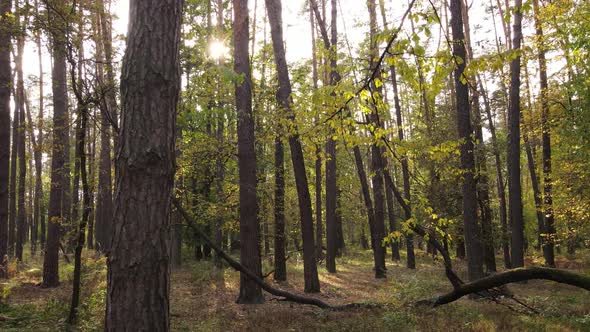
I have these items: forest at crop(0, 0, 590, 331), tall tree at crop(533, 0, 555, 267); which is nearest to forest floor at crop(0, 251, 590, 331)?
forest at crop(0, 0, 590, 331)

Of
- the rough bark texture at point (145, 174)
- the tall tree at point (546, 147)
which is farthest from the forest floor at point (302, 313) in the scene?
the tall tree at point (546, 147)

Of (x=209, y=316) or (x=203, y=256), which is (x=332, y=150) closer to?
(x=203, y=256)

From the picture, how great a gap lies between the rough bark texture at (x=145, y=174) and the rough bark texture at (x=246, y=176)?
7691mm

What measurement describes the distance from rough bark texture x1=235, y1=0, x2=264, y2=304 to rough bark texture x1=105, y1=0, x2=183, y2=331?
25.2 feet

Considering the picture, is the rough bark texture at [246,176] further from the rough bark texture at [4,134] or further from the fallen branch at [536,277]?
the fallen branch at [536,277]

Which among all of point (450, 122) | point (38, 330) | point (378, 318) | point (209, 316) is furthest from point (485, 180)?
point (38, 330)

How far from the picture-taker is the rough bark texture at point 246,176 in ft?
36.2

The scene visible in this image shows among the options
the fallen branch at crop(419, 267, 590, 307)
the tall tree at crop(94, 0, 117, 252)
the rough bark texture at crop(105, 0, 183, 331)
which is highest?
the tall tree at crop(94, 0, 117, 252)

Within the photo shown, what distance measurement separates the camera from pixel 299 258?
24.8 m

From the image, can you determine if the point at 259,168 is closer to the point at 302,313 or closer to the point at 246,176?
the point at 246,176

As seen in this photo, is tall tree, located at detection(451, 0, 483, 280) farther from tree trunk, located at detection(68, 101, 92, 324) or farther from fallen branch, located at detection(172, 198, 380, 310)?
tree trunk, located at detection(68, 101, 92, 324)

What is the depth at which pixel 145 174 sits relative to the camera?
3031mm

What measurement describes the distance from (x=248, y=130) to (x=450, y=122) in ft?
41.0

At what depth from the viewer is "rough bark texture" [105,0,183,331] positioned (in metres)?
2.95
